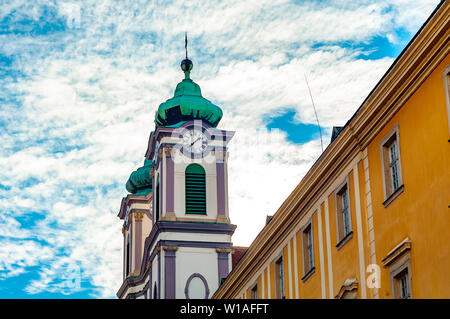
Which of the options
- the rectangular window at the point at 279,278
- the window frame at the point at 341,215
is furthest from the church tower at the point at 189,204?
the window frame at the point at 341,215

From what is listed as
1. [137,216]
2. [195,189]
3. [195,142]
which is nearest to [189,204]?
[195,189]

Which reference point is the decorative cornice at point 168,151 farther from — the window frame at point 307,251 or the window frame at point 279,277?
the window frame at point 307,251

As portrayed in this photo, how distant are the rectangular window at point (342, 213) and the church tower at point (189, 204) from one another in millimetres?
25488

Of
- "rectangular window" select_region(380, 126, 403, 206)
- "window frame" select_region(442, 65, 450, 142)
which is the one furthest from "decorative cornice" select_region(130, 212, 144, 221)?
"window frame" select_region(442, 65, 450, 142)

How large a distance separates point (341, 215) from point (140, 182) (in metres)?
44.1

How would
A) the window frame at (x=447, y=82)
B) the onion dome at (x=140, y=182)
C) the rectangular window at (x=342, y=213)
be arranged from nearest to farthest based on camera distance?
the window frame at (x=447, y=82)
the rectangular window at (x=342, y=213)
the onion dome at (x=140, y=182)

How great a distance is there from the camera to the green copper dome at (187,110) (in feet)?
188

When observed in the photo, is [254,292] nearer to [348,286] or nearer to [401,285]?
[348,286]

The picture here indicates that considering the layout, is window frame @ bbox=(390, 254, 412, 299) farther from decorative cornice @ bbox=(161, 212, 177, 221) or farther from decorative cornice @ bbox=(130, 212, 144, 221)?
decorative cornice @ bbox=(130, 212, 144, 221)

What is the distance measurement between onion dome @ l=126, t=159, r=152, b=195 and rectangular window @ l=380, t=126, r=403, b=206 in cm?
4636
